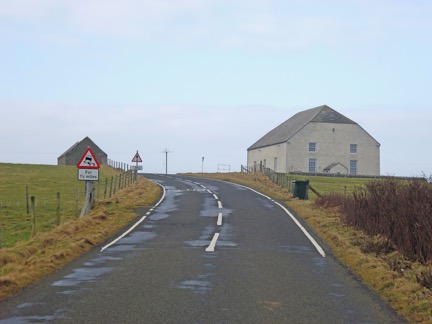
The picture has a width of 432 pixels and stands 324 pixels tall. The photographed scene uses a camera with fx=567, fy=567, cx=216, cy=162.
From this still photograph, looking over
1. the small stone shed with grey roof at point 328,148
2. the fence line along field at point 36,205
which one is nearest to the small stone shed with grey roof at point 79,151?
the small stone shed with grey roof at point 328,148

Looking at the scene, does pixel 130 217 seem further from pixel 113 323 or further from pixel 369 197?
pixel 113 323

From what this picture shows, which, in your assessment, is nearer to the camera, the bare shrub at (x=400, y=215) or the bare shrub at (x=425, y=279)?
the bare shrub at (x=425, y=279)

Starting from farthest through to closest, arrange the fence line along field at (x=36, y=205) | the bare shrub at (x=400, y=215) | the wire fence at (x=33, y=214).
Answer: the fence line along field at (x=36, y=205), the wire fence at (x=33, y=214), the bare shrub at (x=400, y=215)

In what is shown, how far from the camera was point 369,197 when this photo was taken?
20047 millimetres

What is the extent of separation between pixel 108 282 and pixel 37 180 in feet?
157

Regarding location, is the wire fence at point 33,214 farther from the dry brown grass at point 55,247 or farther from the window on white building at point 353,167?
→ the window on white building at point 353,167

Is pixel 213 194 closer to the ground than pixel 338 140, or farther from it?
closer to the ground

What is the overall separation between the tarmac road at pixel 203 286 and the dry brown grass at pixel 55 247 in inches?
16.6

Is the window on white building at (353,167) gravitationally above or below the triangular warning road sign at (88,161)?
above

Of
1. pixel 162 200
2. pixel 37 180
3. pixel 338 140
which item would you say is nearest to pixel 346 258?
pixel 162 200

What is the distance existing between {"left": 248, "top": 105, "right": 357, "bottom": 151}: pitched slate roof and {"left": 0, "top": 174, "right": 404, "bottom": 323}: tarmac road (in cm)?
6038

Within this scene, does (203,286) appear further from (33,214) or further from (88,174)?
(88,174)

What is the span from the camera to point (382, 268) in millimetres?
12258

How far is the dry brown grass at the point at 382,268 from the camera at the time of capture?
8.79 m
